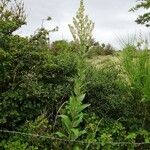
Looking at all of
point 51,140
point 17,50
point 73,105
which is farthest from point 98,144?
point 17,50

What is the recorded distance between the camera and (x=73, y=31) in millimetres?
6285

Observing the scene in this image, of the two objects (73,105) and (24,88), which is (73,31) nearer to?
(73,105)

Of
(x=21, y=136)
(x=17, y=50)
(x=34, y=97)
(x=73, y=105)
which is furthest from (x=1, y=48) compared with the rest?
(x=73, y=105)

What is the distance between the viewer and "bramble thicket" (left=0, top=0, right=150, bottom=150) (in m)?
7.65

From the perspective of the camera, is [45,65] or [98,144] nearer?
[98,144]

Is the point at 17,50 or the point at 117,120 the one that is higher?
the point at 17,50

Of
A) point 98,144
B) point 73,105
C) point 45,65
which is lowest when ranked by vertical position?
point 98,144

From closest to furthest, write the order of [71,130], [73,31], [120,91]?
[73,31] → [71,130] → [120,91]

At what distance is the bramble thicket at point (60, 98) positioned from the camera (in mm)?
7652

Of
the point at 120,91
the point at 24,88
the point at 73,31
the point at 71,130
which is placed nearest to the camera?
the point at 73,31

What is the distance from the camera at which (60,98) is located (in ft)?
27.7

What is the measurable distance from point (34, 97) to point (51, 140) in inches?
32.5

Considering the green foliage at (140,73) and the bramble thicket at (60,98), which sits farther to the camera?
the green foliage at (140,73)

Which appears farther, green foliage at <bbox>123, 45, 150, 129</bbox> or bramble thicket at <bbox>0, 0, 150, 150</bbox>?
green foliage at <bbox>123, 45, 150, 129</bbox>
